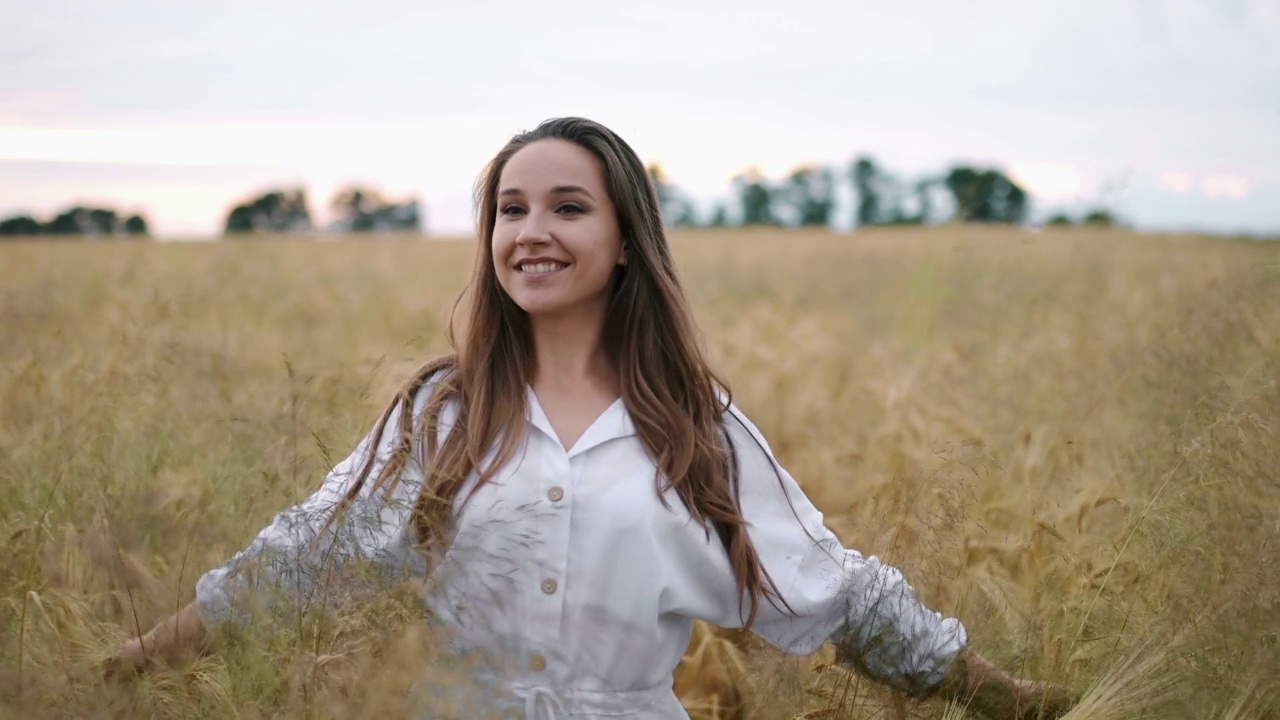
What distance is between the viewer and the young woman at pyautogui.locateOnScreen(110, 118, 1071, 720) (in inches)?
83.4

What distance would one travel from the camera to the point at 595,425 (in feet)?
7.56

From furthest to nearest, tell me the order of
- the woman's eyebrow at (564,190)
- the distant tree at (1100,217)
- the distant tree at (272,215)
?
the distant tree at (272,215), the distant tree at (1100,217), the woman's eyebrow at (564,190)

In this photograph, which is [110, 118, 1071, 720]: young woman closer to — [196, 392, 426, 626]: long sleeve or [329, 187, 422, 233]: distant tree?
[196, 392, 426, 626]: long sleeve

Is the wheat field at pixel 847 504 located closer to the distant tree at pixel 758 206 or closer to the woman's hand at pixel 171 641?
the woman's hand at pixel 171 641

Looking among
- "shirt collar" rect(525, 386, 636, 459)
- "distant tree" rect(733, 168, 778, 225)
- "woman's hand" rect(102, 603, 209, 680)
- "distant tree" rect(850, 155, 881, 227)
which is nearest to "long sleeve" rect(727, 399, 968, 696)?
"shirt collar" rect(525, 386, 636, 459)

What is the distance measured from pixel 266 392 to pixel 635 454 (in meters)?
1.40

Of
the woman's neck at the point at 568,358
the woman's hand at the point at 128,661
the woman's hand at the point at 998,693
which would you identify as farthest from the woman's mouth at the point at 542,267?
the woman's hand at the point at 998,693

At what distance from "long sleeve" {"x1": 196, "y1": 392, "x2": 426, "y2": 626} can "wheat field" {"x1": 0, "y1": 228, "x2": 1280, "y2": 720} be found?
7 centimetres

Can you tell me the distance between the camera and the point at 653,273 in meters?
2.50

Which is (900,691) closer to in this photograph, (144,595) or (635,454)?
(635,454)

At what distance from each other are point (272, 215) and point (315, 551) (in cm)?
1262

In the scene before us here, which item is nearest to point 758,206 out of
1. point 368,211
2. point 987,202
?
point 368,211

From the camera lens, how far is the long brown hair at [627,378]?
2.27 meters

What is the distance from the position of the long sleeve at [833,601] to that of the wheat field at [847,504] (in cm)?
9
